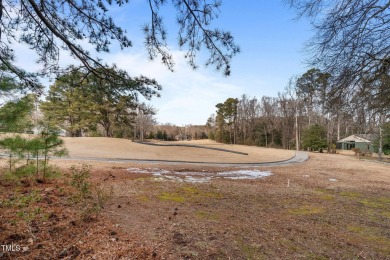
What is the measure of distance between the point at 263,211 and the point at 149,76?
3.60 m

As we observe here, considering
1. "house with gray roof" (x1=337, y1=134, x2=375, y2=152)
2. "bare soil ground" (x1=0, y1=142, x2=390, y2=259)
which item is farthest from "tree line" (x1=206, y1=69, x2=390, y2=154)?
"bare soil ground" (x1=0, y1=142, x2=390, y2=259)

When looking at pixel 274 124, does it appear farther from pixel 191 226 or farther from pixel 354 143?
pixel 191 226

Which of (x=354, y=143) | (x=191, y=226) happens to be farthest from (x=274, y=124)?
(x=191, y=226)

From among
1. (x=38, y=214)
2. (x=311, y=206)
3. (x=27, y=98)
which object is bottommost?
(x=311, y=206)

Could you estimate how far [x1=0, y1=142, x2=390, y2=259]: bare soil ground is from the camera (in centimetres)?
282

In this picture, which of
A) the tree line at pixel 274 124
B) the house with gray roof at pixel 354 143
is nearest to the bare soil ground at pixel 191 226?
the tree line at pixel 274 124

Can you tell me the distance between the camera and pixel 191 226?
3.79 m

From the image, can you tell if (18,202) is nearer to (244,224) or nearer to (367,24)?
(244,224)

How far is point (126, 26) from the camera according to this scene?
142 inches

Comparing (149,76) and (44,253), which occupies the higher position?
(149,76)

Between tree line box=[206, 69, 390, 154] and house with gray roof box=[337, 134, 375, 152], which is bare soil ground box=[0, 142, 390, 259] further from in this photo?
house with gray roof box=[337, 134, 375, 152]

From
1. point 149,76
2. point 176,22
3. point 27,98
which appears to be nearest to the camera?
point 176,22

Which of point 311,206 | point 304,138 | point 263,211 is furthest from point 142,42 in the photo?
point 304,138

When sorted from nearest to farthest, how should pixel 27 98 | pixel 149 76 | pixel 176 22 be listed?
pixel 176 22 → pixel 149 76 → pixel 27 98
